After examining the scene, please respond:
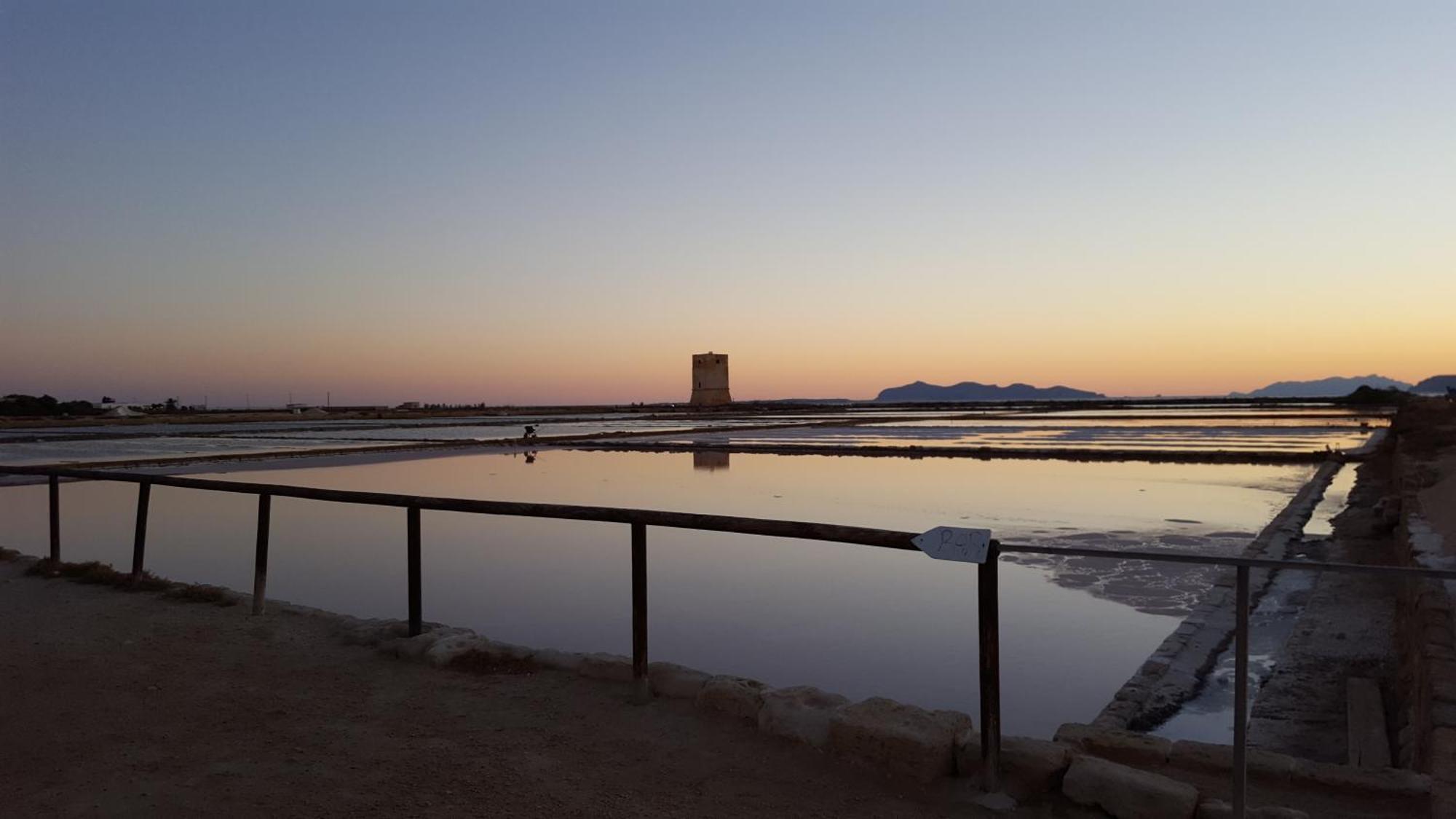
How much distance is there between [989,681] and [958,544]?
524 mm

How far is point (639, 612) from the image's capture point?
4246 millimetres

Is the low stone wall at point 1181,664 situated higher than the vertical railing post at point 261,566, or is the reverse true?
the vertical railing post at point 261,566

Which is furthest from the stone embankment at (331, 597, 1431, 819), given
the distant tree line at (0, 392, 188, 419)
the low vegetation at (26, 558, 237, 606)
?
the distant tree line at (0, 392, 188, 419)

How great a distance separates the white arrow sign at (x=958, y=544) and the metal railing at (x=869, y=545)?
1.8 inches

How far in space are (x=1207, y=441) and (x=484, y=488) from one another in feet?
69.3

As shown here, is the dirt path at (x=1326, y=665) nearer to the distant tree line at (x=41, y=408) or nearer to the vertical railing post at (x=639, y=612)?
the vertical railing post at (x=639, y=612)

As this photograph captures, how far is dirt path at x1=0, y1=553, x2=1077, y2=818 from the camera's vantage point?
3.20 meters

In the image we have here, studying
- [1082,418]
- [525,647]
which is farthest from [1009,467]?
[1082,418]

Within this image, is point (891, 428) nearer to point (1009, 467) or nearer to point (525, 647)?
point (1009, 467)

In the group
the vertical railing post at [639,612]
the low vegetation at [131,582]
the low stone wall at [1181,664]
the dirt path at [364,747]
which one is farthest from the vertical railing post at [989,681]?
the low vegetation at [131,582]

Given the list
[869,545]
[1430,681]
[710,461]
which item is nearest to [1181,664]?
[1430,681]

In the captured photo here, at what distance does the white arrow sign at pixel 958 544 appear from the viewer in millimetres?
3139

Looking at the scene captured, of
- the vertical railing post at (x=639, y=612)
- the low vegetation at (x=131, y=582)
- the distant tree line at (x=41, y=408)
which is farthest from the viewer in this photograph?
the distant tree line at (x=41, y=408)

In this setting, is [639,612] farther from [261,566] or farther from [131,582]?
[131,582]
